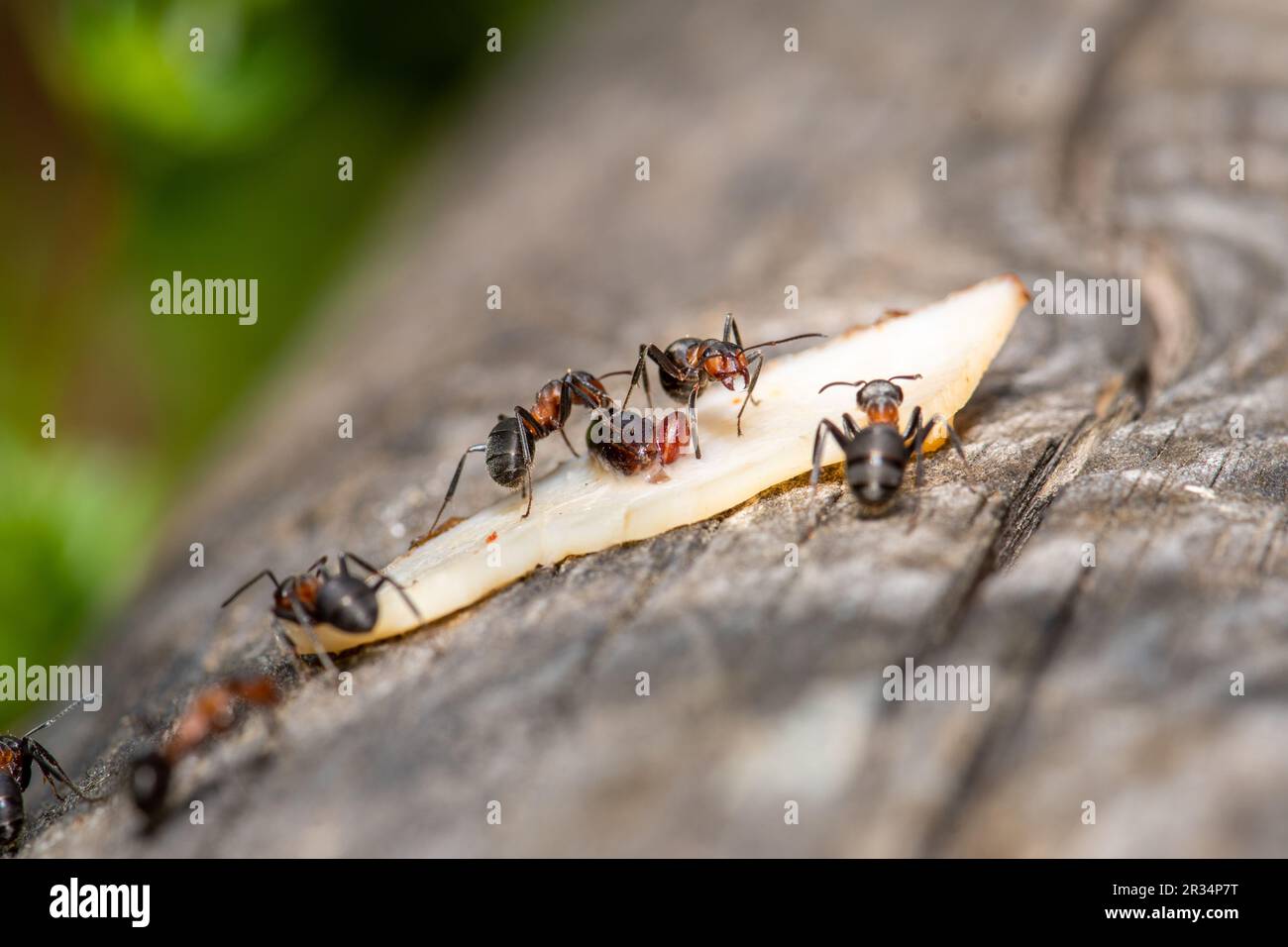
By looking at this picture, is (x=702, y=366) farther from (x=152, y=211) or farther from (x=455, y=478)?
(x=152, y=211)

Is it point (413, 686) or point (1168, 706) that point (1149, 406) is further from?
point (413, 686)

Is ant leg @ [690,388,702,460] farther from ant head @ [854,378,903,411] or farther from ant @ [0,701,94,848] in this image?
ant @ [0,701,94,848]

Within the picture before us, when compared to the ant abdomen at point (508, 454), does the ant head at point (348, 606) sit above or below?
below

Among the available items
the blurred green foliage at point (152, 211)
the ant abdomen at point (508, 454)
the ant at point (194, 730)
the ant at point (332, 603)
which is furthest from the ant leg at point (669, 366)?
the blurred green foliage at point (152, 211)

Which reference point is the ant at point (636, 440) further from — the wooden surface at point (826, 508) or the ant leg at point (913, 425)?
the ant leg at point (913, 425)

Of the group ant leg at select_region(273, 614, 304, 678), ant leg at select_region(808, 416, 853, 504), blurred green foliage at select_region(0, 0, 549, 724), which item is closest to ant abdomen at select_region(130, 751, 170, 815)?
ant leg at select_region(273, 614, 304, 678)

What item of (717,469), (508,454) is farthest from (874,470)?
(508,454)
